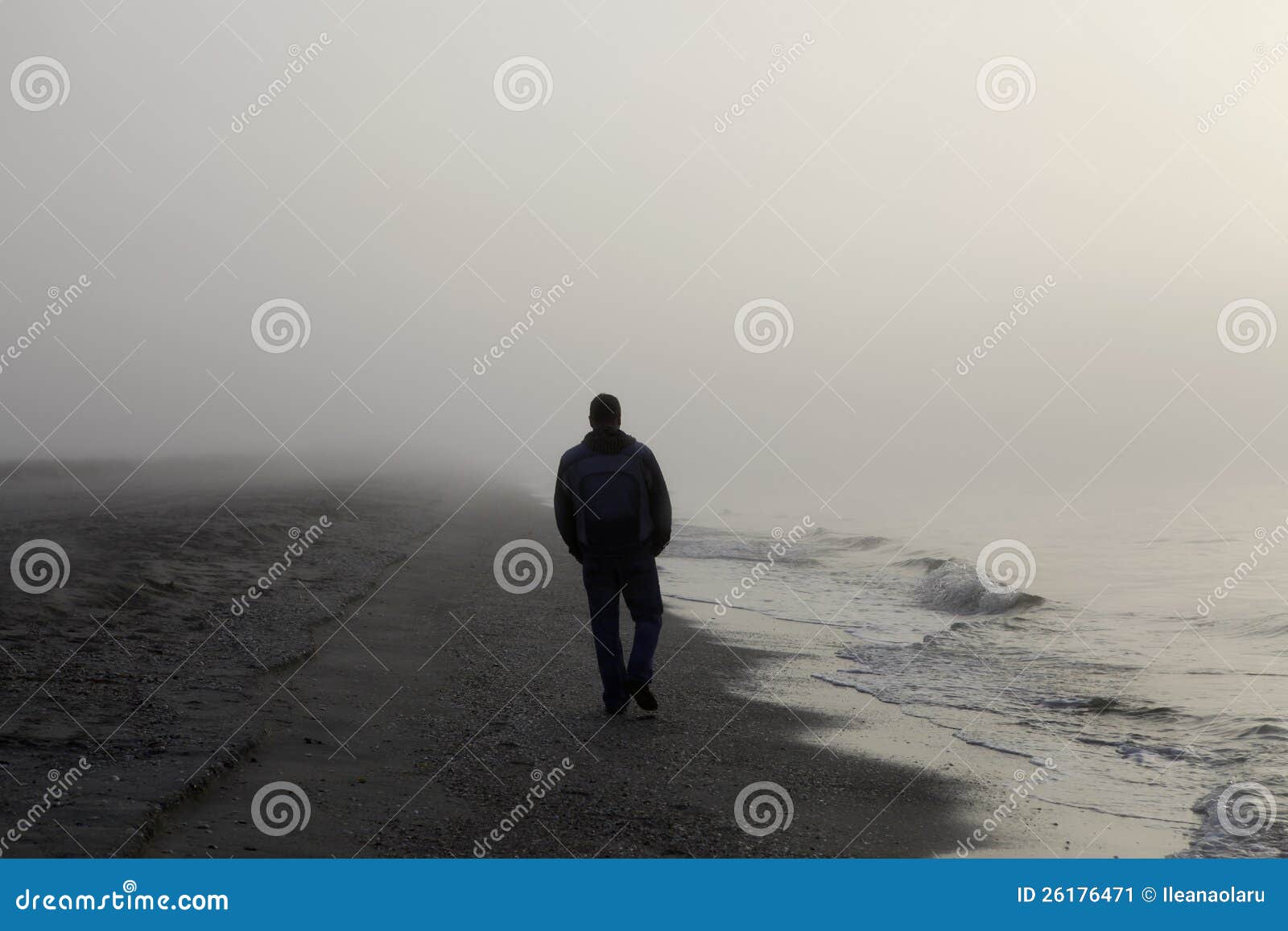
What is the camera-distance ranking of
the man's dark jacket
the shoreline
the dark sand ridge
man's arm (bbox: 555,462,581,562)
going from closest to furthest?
the dark sand ridge → the shoreline → the man's dark jacket → man's arm (bbox: 555,462,581,562)

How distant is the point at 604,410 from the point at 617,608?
170 cm

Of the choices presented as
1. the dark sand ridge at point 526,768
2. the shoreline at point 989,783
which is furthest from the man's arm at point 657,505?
the shoreline at point 989,783

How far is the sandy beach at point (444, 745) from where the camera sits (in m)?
5.40

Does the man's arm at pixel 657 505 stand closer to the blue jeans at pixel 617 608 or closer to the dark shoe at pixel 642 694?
the blue jeans at pixel 617 608

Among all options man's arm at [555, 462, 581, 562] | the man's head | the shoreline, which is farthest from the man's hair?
the shoreline

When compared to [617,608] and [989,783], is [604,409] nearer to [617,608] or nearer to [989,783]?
[617,608]

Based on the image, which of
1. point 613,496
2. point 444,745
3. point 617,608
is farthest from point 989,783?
point 444,745

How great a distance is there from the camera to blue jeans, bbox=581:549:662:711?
8117 mm

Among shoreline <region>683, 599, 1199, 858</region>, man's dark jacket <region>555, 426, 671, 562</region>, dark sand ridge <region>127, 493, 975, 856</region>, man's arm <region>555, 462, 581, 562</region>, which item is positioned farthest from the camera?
man's arm <region>555, 462, 581, 562</region>

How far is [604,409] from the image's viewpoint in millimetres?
8156

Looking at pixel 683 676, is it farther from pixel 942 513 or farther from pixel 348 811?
pixel 942 513

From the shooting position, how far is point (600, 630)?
26.6 feet

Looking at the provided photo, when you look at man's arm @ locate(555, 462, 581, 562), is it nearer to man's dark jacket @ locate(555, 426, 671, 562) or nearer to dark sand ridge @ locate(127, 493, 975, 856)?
man's dark jacket @ locate(555, 426, 671, 562)

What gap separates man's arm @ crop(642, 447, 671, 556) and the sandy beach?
1567 mm
